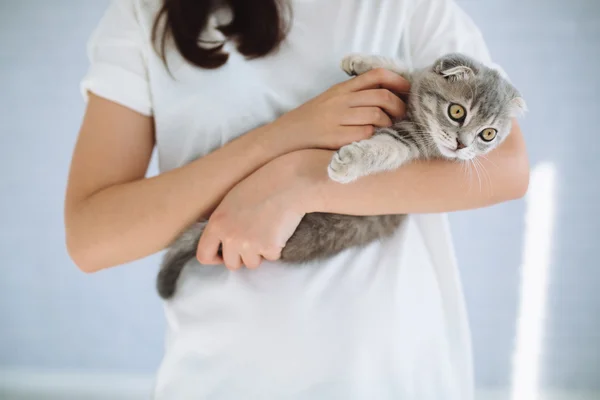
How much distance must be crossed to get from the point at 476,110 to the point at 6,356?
6.04ft

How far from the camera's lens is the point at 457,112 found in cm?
81

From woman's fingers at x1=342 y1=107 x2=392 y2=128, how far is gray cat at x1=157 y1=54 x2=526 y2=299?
3 cm

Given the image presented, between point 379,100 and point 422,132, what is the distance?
134 mm

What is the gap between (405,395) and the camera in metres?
0.68

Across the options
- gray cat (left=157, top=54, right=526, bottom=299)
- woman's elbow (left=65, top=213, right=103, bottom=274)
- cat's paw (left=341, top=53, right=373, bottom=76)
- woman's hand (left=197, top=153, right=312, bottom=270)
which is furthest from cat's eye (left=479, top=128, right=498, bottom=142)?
woman's elbow (left=65, top=213, right=103, bottom=274)

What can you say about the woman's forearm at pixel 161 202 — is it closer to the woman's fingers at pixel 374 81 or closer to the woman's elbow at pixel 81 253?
the woman's elbow at pixel 81 253

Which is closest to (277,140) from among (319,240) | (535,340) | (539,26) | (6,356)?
(319,240)

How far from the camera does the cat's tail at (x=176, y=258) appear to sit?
2.44ft

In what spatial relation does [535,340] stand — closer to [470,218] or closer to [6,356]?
[470,218]

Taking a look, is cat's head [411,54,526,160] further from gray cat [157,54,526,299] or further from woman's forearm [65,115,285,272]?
woman's forearm [65,115,285,272]

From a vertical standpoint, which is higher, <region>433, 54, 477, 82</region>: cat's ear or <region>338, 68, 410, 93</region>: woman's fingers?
<region>433, 54, 477, 82</region>: cat's ear

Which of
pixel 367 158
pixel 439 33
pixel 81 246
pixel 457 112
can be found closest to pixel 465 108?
pixel 457 112

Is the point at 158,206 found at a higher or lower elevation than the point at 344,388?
higher

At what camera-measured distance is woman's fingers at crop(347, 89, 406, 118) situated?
2.23 ft
